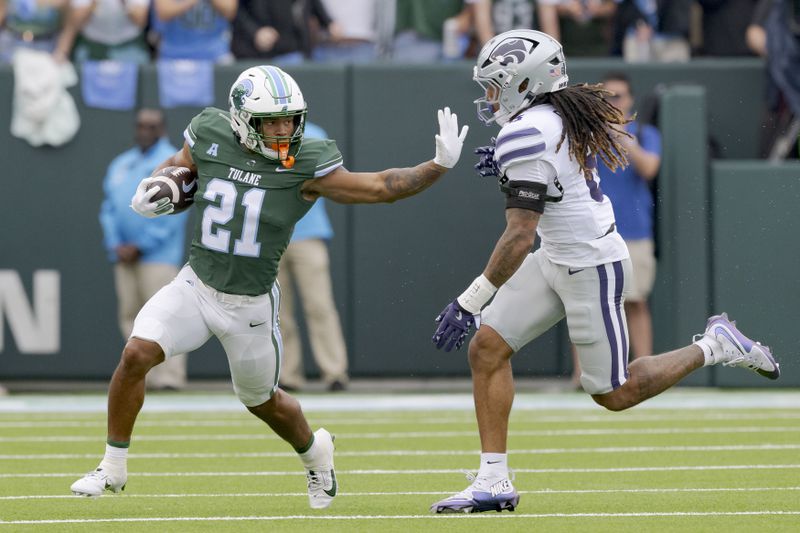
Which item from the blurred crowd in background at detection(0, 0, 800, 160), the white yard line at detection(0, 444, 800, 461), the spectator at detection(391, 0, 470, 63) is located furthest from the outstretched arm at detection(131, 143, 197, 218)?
the spectator at detection(391, 0, 470, 63)

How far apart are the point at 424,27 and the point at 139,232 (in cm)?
270

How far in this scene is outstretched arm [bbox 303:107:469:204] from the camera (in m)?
6.31

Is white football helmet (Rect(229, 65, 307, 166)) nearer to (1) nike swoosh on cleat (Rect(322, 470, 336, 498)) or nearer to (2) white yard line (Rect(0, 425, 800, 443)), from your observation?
(1) nike swoosh on cleat (Rect(322, 470, 336, 498))

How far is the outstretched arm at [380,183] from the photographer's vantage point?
6312mm

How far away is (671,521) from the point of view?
19.4 ft

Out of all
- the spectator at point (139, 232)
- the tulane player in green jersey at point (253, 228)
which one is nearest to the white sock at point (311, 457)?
the tulane player in green jersey at point (253, 228)

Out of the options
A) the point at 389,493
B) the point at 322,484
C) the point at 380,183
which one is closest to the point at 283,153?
the point at 380,183

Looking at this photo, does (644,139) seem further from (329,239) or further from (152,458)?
(152,458)

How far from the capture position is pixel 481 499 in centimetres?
617

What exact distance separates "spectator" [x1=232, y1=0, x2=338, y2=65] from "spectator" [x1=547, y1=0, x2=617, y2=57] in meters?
1.86

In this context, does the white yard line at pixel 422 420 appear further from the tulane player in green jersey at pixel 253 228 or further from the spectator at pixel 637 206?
the tulane player in green jersey at pixel 253 228

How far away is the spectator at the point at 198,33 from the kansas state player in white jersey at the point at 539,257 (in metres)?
6.12

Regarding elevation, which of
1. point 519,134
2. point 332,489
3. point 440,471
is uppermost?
point 519,134

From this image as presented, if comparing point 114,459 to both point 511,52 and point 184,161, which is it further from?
point 511,52
